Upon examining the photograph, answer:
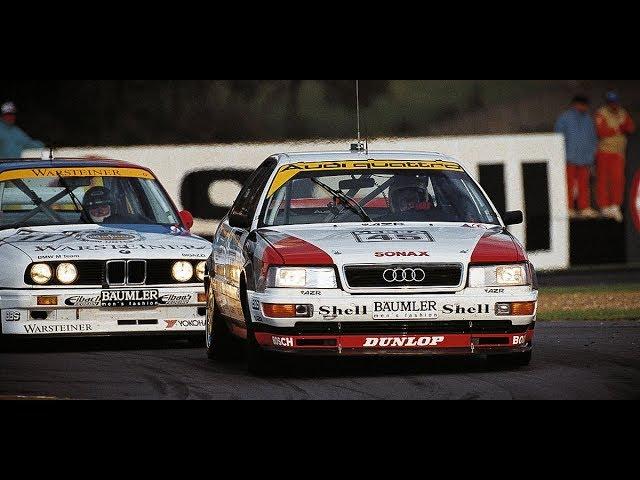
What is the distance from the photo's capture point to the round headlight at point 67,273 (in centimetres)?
1350

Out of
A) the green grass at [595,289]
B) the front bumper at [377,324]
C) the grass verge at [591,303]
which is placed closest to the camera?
the front bumper at [377,324]

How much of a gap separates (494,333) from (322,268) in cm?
116

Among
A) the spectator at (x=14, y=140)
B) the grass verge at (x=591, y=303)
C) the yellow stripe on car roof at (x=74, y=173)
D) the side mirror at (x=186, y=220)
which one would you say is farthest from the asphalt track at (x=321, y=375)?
the spectator at (x=14, y=140)

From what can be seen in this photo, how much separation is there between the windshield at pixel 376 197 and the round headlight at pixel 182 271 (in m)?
1.66

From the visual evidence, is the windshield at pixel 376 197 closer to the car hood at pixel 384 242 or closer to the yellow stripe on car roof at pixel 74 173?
the car hood at pixel 384 242

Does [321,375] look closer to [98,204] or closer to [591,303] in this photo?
[98,204]

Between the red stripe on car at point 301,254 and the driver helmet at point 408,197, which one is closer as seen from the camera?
the red stripe on car at point 301,254

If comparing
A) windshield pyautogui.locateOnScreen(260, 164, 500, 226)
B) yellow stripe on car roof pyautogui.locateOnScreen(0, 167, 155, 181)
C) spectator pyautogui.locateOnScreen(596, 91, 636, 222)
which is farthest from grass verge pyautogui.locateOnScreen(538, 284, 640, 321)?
windshield pyautogui.locateOnScreen(260, 164, 500, 226)

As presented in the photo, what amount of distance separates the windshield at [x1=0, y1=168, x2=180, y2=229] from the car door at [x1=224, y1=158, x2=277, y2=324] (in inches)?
74.2

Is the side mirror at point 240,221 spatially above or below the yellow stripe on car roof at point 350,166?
below

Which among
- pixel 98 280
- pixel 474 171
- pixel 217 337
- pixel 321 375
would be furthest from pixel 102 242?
pixel 474 171

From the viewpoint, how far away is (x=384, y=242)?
37.4ft

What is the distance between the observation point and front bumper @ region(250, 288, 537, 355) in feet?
36.2
